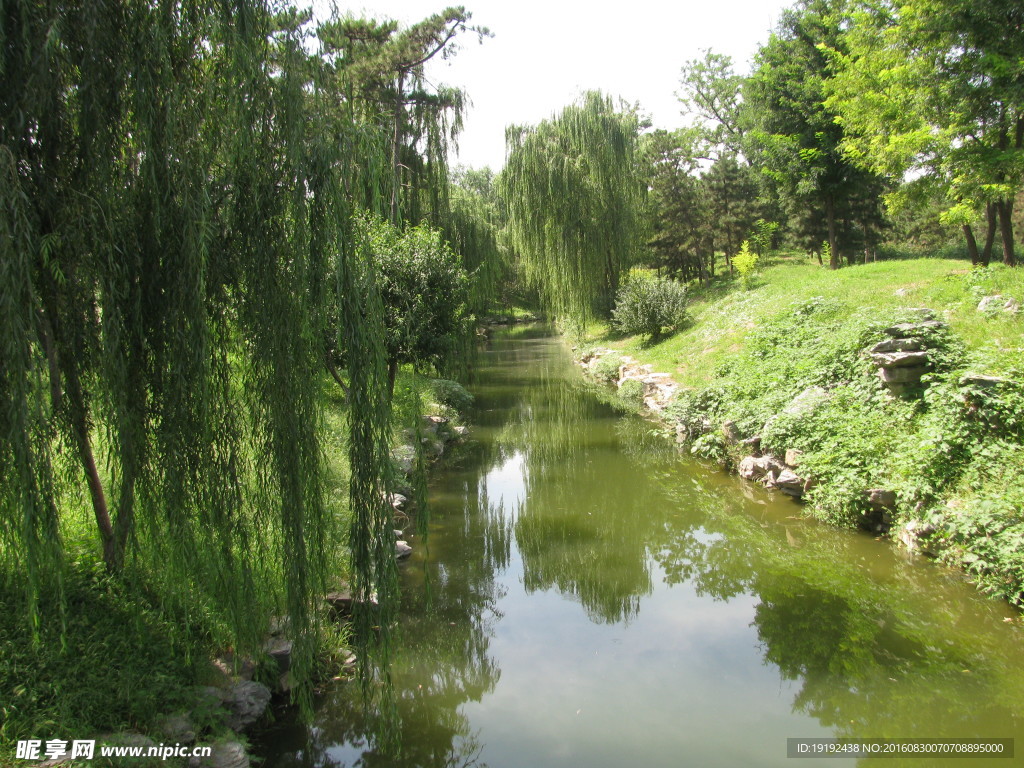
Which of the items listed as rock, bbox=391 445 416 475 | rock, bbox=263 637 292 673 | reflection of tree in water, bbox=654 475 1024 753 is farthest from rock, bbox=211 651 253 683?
rock, bbox=391 445 416 475

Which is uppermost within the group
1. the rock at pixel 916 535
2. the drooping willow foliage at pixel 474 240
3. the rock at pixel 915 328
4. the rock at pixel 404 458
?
the drooping willow foliage at pixel 474 240

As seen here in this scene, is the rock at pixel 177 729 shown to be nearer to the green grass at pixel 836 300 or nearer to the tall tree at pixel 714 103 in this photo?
the green grass at pixel 836 300

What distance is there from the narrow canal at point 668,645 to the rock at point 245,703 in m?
0.23

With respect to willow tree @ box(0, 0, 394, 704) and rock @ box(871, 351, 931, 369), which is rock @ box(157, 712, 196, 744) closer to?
willow tree @ box(0, 0, 394, 704)

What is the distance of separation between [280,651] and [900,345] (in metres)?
8.29

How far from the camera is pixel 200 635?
436 cm

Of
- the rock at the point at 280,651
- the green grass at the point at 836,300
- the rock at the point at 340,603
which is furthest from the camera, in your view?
the green grass at the point at 836,300

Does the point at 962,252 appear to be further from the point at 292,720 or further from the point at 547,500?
the point at 292,720

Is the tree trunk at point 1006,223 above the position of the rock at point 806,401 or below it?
above

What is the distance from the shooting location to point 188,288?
336cm

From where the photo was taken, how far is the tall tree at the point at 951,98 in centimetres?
1115

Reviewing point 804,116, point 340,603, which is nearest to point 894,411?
point 340,603

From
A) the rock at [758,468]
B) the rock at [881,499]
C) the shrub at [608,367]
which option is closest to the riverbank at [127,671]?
the rock at [881,499]

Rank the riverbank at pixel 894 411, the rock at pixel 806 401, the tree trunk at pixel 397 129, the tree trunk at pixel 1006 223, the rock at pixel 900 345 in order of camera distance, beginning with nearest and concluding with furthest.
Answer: the riverbank at pixel 894 411 < the rock at pixel 900 345 < the rock at pixel 806 401 < the tree trunk at pixel 1006 223 < the tree trunk at pixel 397 129
